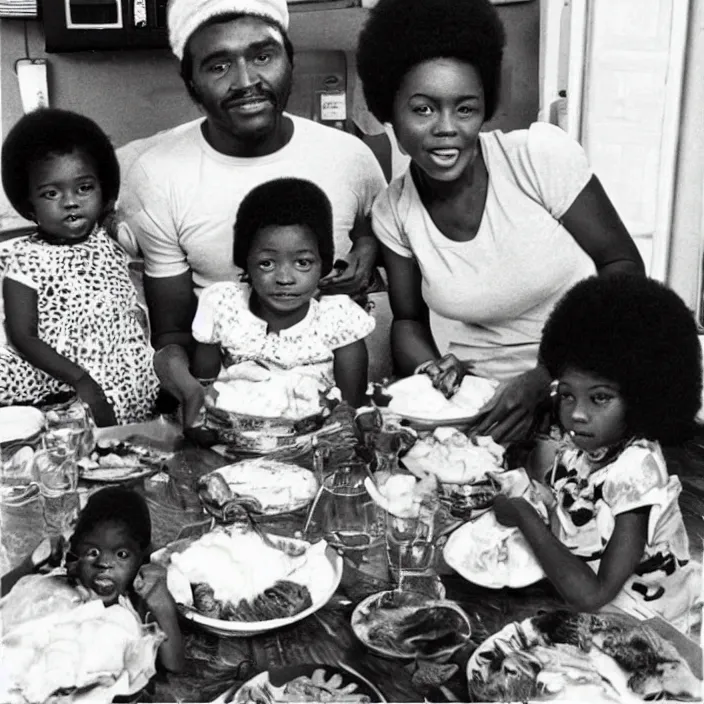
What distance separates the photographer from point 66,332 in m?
1.42

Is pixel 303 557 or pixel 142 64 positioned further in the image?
pixel 142 64

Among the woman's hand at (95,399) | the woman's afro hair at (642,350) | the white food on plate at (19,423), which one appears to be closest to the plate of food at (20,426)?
the white food on plate at (19,423)

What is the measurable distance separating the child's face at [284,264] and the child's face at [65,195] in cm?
29

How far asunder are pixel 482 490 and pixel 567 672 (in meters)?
0.23

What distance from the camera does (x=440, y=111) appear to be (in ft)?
4.01

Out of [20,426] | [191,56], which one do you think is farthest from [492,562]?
[191,56]

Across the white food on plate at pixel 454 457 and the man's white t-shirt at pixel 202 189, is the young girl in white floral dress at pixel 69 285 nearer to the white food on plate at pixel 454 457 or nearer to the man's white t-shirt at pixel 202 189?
the man's white t-shirt at pixel 202 189

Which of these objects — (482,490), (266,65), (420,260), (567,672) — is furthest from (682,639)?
(266,65)

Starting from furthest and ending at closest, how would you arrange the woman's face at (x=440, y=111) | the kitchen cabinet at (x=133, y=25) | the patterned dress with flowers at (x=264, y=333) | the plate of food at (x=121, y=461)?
1. the kitchen cabinet at (x=133, y=25)
2. the patterned dress with flowers at (x=264, y=333)
3. the woman's face at (x=440, y=111)
4. the plate of food at (x=121, y=461)

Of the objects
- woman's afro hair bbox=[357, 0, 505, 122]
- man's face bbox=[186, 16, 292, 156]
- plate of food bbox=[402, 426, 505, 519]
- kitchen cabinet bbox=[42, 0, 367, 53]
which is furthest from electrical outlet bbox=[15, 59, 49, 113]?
plate of food bbox=[402, 426, 505, 519]

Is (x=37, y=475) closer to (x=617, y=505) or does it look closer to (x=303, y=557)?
(x=303, y=557)

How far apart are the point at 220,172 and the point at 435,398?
0.64 m

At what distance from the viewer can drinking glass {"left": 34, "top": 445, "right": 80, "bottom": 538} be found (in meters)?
0.90

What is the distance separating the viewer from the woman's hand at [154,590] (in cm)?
70
